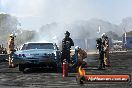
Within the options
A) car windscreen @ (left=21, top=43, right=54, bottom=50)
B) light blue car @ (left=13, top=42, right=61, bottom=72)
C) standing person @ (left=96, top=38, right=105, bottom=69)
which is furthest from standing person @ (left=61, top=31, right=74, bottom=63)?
light blue car @ (left=13, top=42, right=61, bottom=72)

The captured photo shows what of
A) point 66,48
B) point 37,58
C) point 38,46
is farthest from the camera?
point 66,48

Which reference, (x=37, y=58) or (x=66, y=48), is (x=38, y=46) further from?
(x=37, y=58)

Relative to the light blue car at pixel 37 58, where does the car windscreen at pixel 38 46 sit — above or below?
above

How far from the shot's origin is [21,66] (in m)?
18.3

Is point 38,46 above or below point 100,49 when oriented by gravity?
above

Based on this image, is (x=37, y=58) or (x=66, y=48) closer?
(x=37, y=58)

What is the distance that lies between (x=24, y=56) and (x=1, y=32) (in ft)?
293

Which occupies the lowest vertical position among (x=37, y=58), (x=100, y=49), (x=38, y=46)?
(x=37, y=58)

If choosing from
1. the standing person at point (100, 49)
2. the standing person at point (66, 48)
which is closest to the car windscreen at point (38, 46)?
the standing person at point (66, 48)

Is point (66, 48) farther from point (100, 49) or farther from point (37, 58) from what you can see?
point (37, 58)

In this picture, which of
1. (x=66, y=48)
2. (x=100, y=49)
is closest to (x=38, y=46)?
(x=66, y=48)

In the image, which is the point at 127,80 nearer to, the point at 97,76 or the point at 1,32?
the point at 97,76

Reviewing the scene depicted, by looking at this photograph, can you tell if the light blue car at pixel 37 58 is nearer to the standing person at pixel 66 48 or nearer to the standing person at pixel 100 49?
the standing person at pixel 66 48

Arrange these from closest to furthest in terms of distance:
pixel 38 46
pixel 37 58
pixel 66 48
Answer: pixel 37 58
pixel 38 46
pixel 66 48
